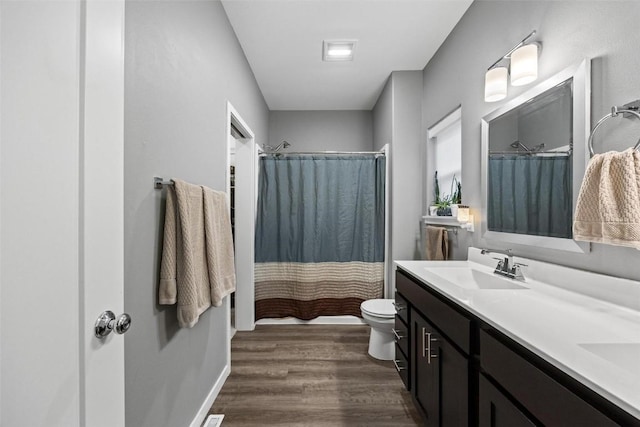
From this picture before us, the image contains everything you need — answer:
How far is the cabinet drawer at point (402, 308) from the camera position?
1.66 metres

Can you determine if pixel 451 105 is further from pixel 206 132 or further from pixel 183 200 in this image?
pixel 183 200

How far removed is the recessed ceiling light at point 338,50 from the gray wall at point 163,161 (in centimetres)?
85

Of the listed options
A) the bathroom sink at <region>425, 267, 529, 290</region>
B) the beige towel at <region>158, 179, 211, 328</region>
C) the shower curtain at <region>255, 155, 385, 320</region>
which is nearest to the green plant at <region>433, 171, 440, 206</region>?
the shower curtain at <region>255, 155, 385, 320</region>

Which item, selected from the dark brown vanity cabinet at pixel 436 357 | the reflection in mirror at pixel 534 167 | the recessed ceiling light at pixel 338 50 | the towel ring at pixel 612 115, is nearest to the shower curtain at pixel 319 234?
the recessed ceiling light at pixel 338 50

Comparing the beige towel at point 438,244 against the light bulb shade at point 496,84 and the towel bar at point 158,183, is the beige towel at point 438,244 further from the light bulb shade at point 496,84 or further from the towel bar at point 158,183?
the towel bar at point 158,183

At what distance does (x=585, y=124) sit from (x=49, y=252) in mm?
1685

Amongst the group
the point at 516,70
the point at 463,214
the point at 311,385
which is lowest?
Answer: the point at 311,385

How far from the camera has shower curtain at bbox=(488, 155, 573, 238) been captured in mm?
1208

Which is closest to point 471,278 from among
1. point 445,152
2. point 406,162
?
point 445,152

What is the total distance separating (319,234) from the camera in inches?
117

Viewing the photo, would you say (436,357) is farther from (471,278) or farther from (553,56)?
(553,56)

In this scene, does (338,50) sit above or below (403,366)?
above

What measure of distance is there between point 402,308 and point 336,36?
2018 millimetres

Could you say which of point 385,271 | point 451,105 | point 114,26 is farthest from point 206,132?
point 385,271
